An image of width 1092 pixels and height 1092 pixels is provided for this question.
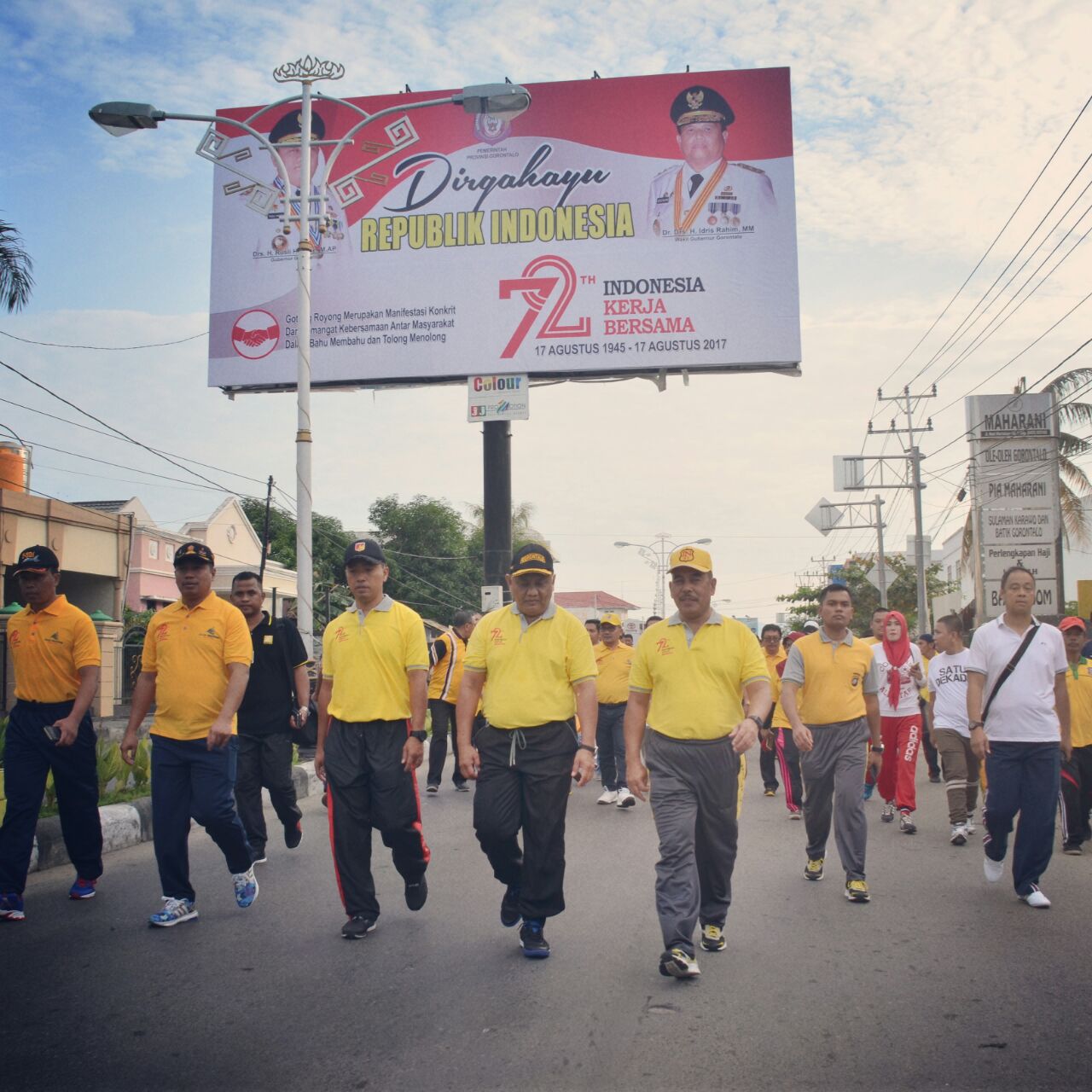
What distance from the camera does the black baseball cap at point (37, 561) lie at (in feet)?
19.9

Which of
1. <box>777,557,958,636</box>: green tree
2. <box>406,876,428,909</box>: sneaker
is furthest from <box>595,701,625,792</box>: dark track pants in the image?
<box>777,557,958,636</box>: green tree

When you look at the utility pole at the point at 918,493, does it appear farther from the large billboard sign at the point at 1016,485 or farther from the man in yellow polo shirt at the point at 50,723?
the man in yellow polo shirt at the point at 50,723

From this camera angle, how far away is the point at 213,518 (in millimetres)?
50719

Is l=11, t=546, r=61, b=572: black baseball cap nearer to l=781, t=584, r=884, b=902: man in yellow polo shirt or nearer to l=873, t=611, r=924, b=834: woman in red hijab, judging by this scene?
l=781, t=584, r=884, b=902: man in yellow polo shirt

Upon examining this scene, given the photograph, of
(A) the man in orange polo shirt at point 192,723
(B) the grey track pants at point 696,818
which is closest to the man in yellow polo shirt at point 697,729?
(B) the grey track pants at point 696,818

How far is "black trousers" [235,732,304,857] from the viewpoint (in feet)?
23.3

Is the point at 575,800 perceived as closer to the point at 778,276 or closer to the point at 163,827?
the point at 163,827

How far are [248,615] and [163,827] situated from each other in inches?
76.3

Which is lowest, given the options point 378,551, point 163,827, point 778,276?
point 163,827

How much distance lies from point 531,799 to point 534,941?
0.63 metres

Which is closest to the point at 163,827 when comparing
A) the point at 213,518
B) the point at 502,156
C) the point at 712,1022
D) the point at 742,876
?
the point at 712,1022

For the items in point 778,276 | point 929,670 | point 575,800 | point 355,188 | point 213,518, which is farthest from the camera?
point 213,518

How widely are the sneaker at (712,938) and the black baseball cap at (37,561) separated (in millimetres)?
3871

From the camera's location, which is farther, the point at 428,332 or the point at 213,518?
the point at 213,518
